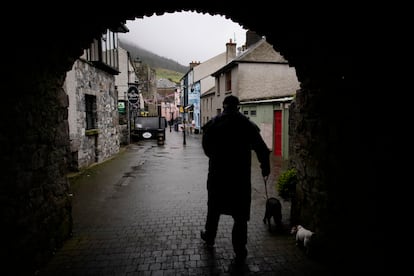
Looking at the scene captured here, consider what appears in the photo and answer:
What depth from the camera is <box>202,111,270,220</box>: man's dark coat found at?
3.63 meters

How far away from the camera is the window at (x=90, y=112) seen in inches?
441

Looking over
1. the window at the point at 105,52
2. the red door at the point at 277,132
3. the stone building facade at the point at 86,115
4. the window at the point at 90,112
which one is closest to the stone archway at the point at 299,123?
the stone building facade at the point at 86,115

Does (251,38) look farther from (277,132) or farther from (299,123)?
(299,123)

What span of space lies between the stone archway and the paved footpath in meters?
0.40

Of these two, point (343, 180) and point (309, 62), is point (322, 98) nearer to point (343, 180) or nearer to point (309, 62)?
point (309, 62)

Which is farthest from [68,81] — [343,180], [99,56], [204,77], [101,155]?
[204,77]

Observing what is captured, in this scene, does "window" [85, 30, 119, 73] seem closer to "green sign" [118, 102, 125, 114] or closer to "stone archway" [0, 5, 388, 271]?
"green sign" [118, 102, 125, 114]

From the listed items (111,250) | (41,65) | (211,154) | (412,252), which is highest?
(41,65)

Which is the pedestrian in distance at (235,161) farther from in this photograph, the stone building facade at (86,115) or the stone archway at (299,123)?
the stone building facade at (86,115)

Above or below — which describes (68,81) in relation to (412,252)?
above

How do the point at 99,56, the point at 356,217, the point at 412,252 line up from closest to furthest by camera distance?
the point at 412,252 < the point at 356,217 < the point at 99,56

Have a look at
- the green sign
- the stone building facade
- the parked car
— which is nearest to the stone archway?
the stone building facade

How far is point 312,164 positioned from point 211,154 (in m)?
1.46

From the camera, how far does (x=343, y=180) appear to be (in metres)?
3.36
